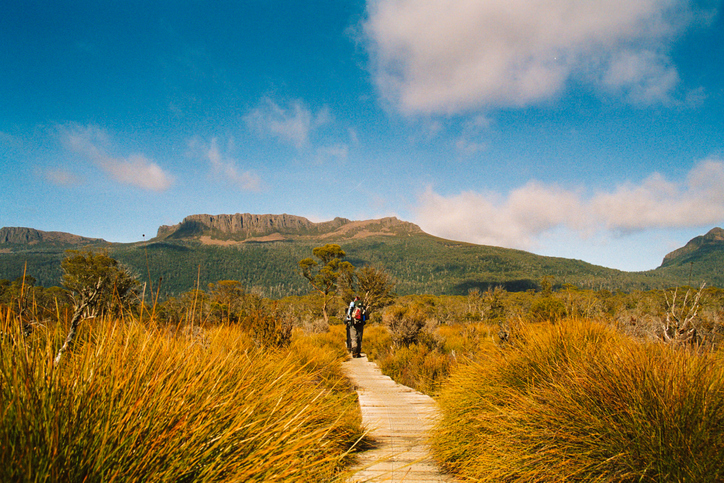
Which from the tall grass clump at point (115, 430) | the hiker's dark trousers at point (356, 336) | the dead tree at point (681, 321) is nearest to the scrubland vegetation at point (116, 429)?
the tall grass clump at point (115, 430)

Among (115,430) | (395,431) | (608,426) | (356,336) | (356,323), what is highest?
(115,430)

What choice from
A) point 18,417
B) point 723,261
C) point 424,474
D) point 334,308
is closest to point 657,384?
point 424,474

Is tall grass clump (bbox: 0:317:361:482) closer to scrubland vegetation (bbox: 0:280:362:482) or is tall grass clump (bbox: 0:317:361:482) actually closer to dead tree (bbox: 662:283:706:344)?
scrubland vegetation (bbox: 0:280:362:482)

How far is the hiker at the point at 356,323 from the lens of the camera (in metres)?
10.0

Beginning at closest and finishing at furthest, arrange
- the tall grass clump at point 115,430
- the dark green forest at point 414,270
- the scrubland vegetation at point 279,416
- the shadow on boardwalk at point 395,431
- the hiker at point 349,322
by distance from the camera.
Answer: the tall grass clump at point 115,430 < the scrubland vegetation at point 279,416 < the shadow on boardwalk at point 395,431 < the hiker at point 349,322 < the dark green forest at point 414,270

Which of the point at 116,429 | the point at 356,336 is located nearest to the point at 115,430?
the point at 116,429

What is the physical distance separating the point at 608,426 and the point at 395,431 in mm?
2693

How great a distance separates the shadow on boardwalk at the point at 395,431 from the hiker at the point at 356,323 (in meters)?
2.48

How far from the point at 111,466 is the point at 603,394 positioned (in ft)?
9.26

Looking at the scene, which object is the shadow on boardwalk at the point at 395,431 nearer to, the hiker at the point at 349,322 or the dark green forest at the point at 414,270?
the hiker at the point at 349,322

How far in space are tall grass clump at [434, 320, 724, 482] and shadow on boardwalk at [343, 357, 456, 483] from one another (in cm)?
33

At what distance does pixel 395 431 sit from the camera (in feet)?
13.9

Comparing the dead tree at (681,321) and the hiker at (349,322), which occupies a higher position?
the dead tree at (681,321)

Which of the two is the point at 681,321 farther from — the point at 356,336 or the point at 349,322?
the point at 356,336
